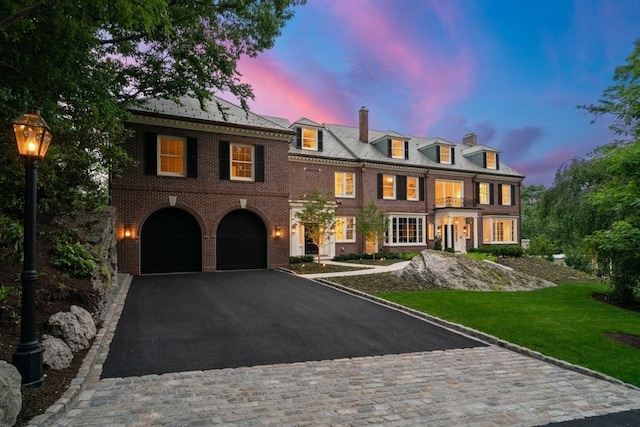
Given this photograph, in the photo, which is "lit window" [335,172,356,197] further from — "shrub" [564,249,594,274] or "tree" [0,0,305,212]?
"shrub" [564,249,594,274]

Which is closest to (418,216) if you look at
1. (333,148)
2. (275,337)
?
(333,148)

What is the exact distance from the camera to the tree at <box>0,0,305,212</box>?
5086mm

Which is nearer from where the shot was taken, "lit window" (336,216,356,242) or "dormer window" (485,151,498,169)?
"lit window" (336,216,356,242)

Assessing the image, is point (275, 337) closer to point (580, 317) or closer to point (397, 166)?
point (580, 317)

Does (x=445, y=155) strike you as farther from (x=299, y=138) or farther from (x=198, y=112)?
(x=198, y=112)

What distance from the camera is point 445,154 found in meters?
27.8

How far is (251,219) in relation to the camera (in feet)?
55.1

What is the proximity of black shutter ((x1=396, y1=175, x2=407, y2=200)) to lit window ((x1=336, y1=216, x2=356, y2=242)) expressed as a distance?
4.22 metres

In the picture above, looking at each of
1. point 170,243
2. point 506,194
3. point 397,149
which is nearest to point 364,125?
point 397,149

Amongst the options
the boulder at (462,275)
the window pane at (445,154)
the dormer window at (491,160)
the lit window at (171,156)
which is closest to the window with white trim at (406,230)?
the window pane at (445,154)

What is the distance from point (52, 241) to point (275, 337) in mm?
6314

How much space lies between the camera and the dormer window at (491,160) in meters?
29.6

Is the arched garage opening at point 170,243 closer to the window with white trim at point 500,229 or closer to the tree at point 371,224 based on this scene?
the tree at point 371,224

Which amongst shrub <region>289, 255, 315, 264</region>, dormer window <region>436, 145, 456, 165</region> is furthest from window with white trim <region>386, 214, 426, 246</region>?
shrub <region>289, 255, 315, 264</region>
